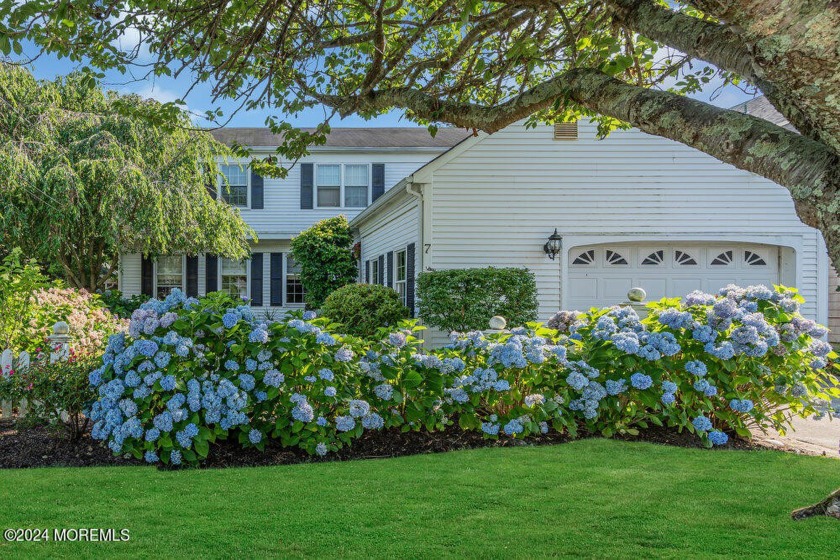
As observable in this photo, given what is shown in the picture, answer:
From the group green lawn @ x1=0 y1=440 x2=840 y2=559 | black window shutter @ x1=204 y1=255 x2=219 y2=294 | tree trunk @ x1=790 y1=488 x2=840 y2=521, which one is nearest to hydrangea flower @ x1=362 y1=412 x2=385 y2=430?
green lawn @ x1=0 y1=440 x2=840 y2=559

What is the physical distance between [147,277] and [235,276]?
8.41 feet

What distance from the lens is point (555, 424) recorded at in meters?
5.10

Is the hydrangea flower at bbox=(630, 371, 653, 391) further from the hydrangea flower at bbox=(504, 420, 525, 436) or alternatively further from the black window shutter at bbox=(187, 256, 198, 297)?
the black window shutter at bbox=(187, 256, 198, 297)

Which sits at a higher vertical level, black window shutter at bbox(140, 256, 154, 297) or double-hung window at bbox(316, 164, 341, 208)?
double-hung window at bbox(316, 164, 341, 208)

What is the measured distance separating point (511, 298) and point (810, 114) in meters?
8.02

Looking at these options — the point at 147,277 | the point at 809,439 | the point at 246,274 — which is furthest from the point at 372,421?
the point at 147,277

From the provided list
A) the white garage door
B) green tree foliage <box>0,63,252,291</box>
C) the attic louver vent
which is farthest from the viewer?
green tree foliage <box>0,63,252,291</box>

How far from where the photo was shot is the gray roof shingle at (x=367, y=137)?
1922 cm

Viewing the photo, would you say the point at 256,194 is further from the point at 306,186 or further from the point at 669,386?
the point at 669,386

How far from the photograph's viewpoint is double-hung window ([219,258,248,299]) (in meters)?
19.4

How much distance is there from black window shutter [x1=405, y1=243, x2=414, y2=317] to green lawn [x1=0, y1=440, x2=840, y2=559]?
672 centimetres

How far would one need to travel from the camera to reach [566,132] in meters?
10.8

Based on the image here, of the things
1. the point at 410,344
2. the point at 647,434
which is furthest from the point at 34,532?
the point at 647,434

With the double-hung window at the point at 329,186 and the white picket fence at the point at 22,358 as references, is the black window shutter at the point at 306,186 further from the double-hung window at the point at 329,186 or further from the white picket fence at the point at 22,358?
the white picket fence at the point at 22,358
